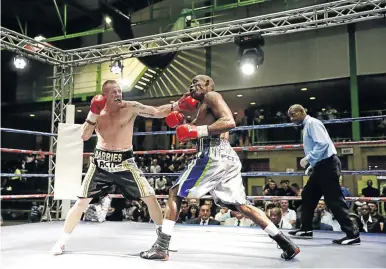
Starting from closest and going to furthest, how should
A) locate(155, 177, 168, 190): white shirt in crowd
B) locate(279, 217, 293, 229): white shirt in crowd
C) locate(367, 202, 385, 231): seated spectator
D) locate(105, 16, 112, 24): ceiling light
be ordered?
1. locate(279, 217, 293, 229): white shirt in crowd
2. locate(367, 202, 385, 231): seated spectator
3. locate(155, 177, 168, 190): white shirt in crowd
4. locate(105, 16, 112, 24): ceiling light

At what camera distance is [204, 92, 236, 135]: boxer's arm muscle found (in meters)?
1.91

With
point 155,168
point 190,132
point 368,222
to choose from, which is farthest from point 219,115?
point 155,168

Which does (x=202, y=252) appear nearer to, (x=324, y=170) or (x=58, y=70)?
(x=324, y=170)

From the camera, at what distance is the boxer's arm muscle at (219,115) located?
1.91m

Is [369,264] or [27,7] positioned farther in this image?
[27,7]

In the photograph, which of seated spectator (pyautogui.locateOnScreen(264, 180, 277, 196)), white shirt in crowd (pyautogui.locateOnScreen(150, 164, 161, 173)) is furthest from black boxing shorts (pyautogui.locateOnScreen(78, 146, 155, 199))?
white shirt in crowd (pyautogui.locateOnScreen(150, 164, 161, 173))

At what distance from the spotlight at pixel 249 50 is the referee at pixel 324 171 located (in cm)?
185

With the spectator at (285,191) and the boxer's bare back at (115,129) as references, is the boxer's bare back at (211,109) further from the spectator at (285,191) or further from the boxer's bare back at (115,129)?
the spectator at (285,191)

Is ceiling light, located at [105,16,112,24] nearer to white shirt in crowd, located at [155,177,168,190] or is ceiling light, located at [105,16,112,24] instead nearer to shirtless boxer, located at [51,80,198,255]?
white shirt in crowd, located at [155,177,168,190]

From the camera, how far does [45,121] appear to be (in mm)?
12953

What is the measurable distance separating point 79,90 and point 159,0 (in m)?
3.30

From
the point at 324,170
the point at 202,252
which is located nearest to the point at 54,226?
the point at 202,252

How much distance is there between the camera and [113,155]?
231cm

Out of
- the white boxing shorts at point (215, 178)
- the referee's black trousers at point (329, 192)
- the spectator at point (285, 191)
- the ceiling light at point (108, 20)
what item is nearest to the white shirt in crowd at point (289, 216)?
the referee's black trousers at point (329, 192)
